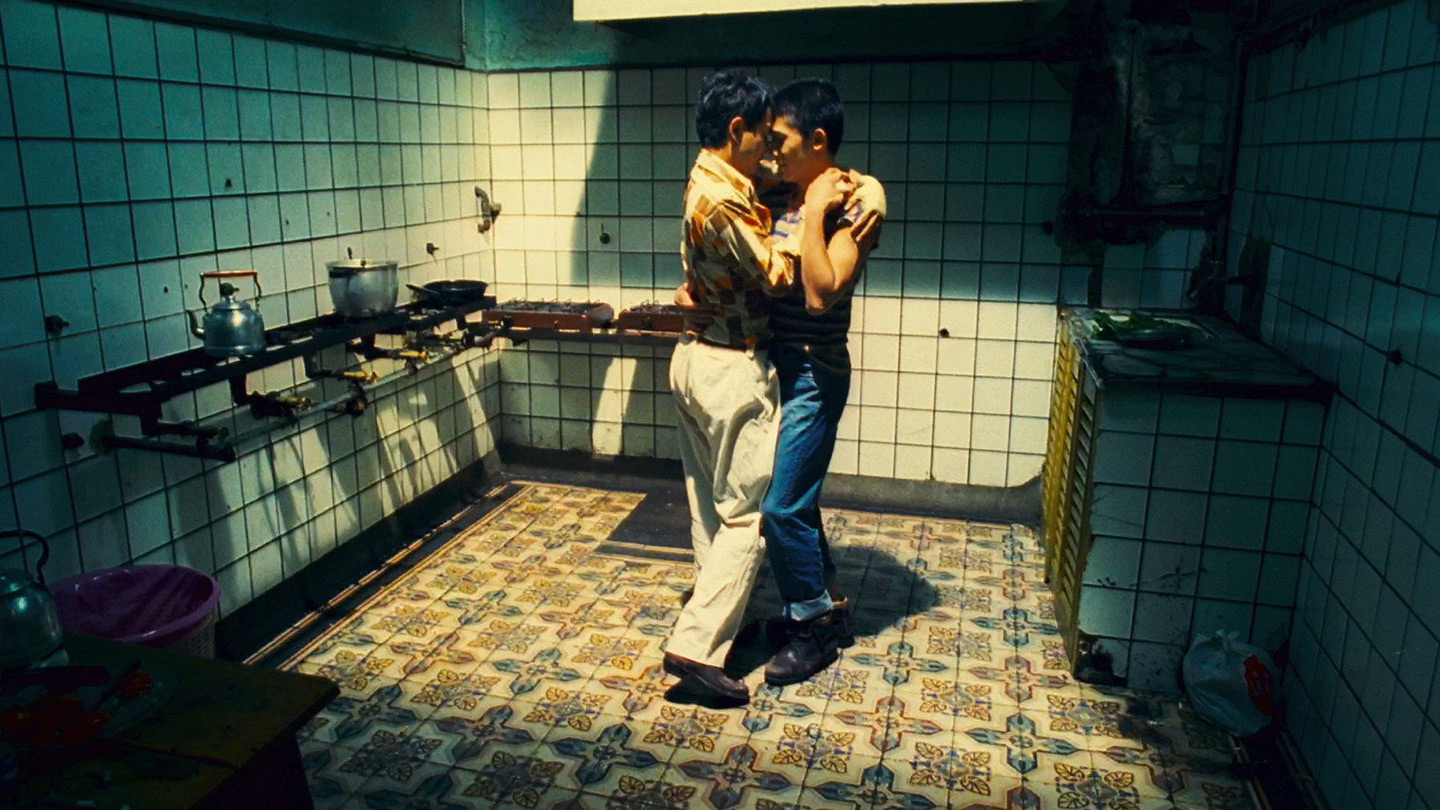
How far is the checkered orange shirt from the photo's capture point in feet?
7.31

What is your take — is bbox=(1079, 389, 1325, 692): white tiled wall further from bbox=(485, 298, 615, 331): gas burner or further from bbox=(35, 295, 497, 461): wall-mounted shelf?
bbox=(35, 295, 497, 461): wall-mounted shelf

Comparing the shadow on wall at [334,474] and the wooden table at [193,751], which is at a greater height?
the wooden table at [193,751]

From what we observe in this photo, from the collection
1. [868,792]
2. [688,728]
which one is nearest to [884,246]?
[688,728]

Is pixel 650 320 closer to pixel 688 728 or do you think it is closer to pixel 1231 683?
pixel 688 728

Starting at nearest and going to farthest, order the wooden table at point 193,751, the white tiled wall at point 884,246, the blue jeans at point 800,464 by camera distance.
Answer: the wooden table at point 193,751, the blue jeans at point 800,464, the white tiled wall at point 884,246

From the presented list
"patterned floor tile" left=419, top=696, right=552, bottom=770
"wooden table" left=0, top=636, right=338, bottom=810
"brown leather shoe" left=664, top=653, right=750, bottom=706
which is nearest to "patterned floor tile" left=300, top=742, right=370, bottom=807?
"patterned floor tile" left=419, top=696, right=552, bottom=770

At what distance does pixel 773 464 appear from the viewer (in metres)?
2.44

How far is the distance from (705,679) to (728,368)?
753mm

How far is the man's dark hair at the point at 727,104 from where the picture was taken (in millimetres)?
2307

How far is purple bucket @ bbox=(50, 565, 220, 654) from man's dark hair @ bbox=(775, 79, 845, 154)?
1734mm

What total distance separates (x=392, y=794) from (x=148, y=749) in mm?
861

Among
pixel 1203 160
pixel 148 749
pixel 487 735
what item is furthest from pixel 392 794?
pixel 1203 160

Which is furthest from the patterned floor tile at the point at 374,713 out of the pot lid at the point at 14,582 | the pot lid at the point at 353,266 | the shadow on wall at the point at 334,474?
the pot lid at the point at 353,266

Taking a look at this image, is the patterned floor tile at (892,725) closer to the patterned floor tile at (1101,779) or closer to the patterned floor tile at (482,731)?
the patterned floor tile at (1101,779)
